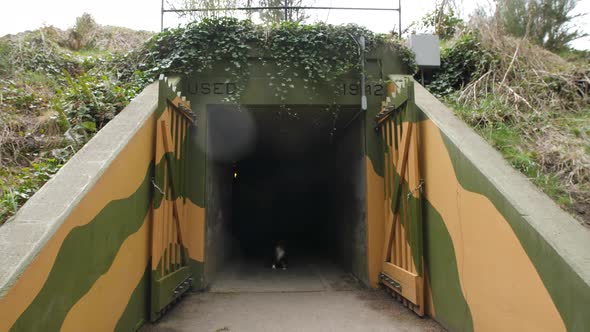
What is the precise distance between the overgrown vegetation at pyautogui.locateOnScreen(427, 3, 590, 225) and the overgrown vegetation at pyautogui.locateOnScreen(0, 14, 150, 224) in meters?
4.28

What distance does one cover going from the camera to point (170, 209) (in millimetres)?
4461

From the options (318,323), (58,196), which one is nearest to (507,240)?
(318,323)

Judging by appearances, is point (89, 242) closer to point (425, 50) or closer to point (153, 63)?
point (153, 63)

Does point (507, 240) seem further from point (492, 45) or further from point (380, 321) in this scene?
point (492, 45)

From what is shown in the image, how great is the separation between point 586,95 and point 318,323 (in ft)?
14.7

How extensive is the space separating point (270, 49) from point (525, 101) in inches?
142

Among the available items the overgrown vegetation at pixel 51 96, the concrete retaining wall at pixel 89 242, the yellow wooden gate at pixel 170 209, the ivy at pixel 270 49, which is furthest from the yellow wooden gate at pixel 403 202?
the overgrown vegetation at pixel 51 96

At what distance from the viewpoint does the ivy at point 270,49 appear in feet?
18.6

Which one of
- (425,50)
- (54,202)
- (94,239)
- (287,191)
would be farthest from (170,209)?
(287,191)

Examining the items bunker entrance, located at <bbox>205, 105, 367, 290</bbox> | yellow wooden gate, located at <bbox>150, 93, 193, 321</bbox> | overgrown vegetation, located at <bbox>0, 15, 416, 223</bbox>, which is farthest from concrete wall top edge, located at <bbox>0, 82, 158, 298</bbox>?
bunker entrance, located at <bbox>205, 105, 367, 290</bbox>

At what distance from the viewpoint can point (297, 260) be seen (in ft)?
27.8

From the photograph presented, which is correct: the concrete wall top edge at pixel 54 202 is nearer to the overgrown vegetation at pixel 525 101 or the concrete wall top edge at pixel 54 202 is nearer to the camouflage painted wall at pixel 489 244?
the camouflage painted wall at pixel 489 244

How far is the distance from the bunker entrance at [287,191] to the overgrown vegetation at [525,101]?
1.81 meters

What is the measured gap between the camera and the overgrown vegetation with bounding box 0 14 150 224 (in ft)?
11.5
